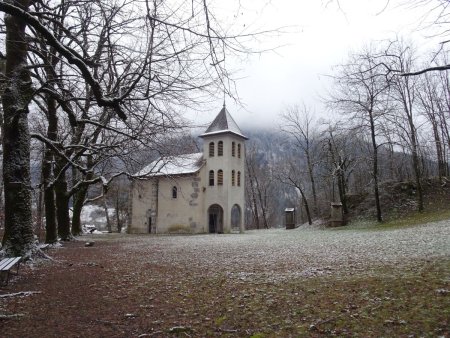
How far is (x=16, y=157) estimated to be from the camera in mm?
9984

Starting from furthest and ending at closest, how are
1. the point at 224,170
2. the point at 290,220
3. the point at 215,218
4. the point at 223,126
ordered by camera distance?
1. the point at 215,218
2. the point at 290,220
3. the point at 223,126
4. the point at 224,170

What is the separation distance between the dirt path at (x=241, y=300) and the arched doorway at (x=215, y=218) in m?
28.7

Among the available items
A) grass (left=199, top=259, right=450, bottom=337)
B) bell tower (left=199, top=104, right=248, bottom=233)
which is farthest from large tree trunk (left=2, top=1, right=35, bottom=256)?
bell tower (left=199, top=104, right=248, bottom=233)

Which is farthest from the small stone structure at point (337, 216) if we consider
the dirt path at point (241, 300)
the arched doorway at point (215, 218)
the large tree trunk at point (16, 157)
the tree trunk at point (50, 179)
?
the large tree trunk at point (16, 157)

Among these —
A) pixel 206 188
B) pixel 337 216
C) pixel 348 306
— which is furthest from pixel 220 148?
pixel 348 306

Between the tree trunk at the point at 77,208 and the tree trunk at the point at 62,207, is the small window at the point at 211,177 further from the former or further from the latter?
the tree trunk at the point at 62,207

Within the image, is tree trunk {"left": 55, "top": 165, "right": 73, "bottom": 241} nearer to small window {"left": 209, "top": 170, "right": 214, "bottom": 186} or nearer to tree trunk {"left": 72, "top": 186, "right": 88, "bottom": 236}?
tree trunk {"left": 72, "top": 186, "right": 88, "bottom": 236}

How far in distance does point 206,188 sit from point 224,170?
271 cm

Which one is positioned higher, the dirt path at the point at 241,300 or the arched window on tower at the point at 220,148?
the arched window on tower at the point at 220,148

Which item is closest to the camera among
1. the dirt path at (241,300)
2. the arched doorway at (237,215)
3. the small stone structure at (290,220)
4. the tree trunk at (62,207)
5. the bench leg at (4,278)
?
the dirt path at (241,300)

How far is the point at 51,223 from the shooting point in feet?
54.8

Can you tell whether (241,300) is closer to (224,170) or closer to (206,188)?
(224,170)

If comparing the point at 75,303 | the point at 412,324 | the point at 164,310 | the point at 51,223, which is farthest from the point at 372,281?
the point at 51,223

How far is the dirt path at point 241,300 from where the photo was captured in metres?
4.92
